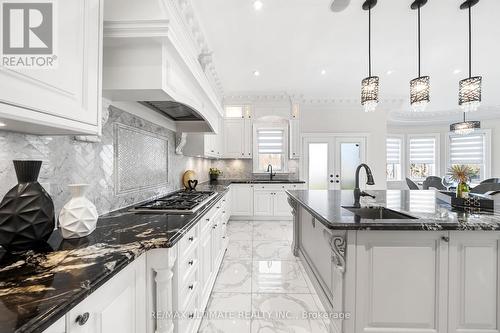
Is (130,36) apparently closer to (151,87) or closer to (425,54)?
(151,87)

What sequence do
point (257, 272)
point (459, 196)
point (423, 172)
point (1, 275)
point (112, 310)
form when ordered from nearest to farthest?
point (1, 275)
point (112, 310)
point (459, 196)
point (257, 272)
point (423, 172)

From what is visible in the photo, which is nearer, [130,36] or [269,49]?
[130,36]

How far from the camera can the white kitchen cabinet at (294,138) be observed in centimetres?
543

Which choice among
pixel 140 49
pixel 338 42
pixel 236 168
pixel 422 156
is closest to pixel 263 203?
pixel 236 168

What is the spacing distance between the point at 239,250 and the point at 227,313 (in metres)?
1.41

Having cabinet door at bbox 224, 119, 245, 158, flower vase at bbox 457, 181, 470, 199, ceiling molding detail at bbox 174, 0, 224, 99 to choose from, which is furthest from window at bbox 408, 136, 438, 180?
ceiling molding detail at bbox 174, 0, 224, 99

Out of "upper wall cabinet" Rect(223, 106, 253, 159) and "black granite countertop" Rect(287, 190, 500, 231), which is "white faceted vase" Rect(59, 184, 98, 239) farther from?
"upper wall cabinet" Rect(223, 106, 253, 159)

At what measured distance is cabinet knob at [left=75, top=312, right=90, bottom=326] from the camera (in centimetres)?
71

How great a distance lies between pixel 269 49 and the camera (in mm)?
3309

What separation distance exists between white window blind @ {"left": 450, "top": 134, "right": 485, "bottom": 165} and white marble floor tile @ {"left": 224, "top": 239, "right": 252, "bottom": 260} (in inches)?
309

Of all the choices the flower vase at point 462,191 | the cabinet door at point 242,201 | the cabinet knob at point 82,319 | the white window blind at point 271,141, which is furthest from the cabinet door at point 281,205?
the cabinet knob at point 82,319

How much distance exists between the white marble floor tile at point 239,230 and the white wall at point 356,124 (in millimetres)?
2820

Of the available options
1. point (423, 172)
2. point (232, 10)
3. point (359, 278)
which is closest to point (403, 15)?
point (232, 10)

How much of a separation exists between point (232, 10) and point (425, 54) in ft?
10.3
